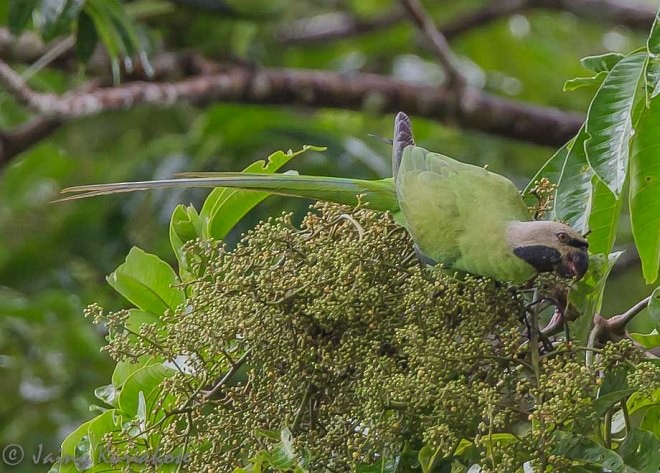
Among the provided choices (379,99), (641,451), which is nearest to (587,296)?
(641,451)

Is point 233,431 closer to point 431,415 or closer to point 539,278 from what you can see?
point 431,415

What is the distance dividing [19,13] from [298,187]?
71.0 inches

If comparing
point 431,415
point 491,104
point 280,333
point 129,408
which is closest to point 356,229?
point 280,333

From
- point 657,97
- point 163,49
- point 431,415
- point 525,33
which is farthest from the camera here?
point 525,33

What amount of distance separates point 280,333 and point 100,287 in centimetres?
375

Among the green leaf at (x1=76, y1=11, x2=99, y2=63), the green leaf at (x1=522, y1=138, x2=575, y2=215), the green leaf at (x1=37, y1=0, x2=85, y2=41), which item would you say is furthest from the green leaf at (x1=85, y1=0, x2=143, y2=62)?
the green leaf at (x1=522, y1=138, x2=575, y2=215)

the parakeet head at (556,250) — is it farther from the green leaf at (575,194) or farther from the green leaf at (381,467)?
the green leaf at (381,467)

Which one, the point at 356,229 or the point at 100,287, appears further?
the point at 100,287

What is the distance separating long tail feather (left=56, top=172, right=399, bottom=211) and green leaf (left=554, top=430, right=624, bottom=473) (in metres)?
0.72

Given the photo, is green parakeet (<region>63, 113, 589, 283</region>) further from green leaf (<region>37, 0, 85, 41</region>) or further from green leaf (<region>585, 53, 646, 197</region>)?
green leaf (<region>37, 0, 85, 41</region>)

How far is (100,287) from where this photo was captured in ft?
17.9

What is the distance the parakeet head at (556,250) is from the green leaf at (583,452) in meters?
0.33

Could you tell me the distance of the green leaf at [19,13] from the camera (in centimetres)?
362

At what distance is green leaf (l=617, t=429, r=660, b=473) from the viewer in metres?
1.77
